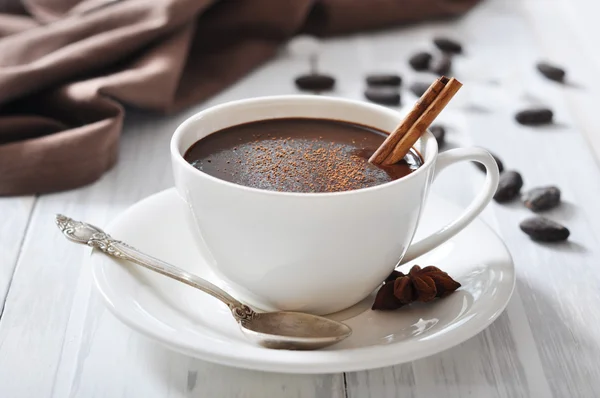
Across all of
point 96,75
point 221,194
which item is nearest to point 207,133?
point 221,194

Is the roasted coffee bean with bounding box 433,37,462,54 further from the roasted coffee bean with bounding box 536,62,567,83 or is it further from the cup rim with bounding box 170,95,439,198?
the cup rim with bounding box 170,95,439,198

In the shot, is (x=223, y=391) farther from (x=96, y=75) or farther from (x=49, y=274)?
(x=96, y=75)

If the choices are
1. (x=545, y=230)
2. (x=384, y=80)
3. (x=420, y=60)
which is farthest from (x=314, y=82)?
(x=545, y=230)

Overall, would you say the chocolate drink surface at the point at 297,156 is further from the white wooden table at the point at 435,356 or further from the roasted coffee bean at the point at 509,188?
the roasted coffee bean at the point at 509,188

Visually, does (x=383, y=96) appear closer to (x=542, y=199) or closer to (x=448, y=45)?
(x=448, y=45)

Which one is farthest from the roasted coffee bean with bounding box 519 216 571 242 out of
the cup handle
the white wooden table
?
the cup handle

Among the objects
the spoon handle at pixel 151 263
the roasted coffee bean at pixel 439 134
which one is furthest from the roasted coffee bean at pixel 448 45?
the spoon handle at pixel 151 263
